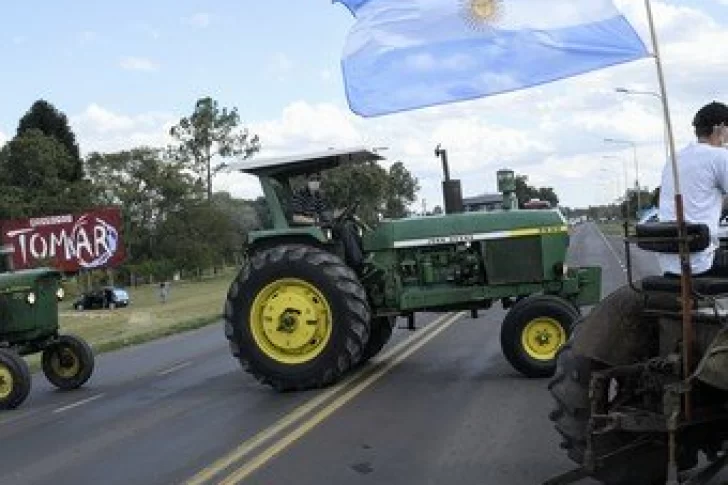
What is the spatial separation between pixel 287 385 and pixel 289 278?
117 cm

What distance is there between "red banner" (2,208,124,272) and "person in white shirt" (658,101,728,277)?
24.1 metres

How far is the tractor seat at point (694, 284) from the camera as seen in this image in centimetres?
538

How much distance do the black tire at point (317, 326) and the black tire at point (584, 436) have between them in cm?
532

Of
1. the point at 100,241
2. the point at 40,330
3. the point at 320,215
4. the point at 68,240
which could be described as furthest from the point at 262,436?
the point at 100,241

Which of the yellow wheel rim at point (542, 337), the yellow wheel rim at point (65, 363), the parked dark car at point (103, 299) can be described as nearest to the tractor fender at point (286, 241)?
the yellow wheel rim at point (542, 337)

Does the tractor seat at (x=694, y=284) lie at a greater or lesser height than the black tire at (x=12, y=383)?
greater

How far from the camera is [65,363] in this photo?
14852mm

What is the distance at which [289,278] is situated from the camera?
11859 mm

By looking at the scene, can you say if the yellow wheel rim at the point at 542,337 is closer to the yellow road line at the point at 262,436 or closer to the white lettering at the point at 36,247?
the yellow road line at the point at 262,436

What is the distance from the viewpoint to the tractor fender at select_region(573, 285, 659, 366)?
19.1 ft

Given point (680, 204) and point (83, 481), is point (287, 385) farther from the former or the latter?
point (680, 204)

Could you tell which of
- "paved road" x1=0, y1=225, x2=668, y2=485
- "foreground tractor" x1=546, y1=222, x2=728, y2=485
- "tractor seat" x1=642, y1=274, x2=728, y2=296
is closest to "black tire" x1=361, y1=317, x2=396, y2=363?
"paved road" x1=0, y1=225, x2=668, y2=485

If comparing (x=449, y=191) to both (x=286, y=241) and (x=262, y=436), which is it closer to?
(x=286, y=241)

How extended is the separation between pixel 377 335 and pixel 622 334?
7.63 m
